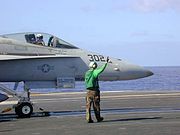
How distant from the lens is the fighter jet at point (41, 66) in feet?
59.9

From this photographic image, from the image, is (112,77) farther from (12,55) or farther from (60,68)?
(12,55)

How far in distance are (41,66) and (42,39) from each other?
4.12 ft

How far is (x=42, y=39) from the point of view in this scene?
752 inches

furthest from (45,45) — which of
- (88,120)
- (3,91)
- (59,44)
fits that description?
(88,120)

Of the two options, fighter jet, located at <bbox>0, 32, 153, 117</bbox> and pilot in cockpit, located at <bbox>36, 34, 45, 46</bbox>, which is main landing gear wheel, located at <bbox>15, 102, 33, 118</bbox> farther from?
pilot in cockpit, located at <bbox>36, 34, 45, 46</bbox>

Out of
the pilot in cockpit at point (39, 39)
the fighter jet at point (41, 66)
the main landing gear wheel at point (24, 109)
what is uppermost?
the pilot in cockpit at point (39, 39)

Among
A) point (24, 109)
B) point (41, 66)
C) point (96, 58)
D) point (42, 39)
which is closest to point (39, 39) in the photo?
point (42, 39)

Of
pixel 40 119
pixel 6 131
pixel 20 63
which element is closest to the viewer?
pixel 6 131

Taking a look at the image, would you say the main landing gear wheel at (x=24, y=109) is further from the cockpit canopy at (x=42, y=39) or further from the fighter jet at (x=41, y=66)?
the cockpit canopy at (x=42, y=39)

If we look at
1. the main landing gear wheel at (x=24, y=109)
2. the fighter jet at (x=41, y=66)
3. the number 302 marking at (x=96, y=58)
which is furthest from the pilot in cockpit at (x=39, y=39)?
the main landing gear wheel at (x=24, y=109)

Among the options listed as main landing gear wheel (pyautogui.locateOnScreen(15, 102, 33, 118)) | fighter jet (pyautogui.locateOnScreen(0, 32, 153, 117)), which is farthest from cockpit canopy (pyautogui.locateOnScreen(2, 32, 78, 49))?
main landing gear wheel (pyautogui.locateOnScreen(15, 102, 33, 118))

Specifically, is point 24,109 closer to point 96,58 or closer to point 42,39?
point 42,39

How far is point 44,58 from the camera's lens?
1831cm

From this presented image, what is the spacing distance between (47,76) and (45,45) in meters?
1.21
